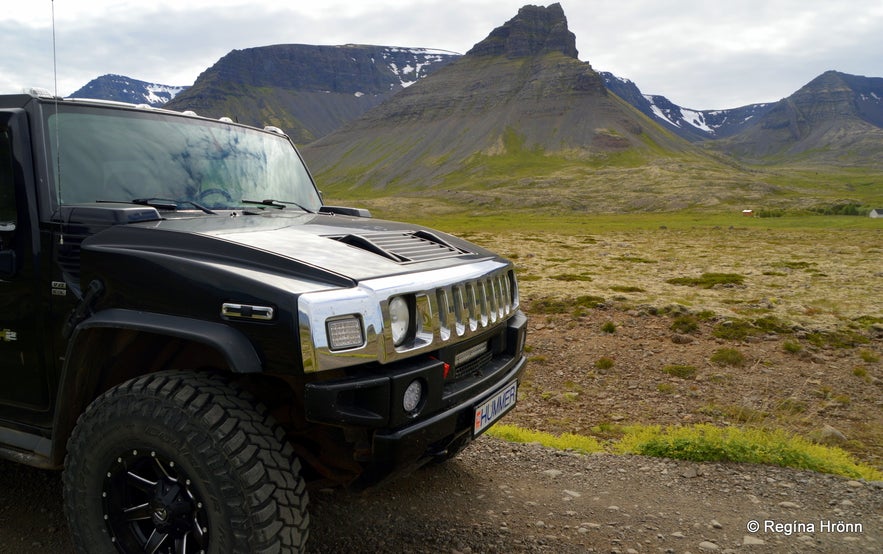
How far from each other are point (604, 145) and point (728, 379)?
157213 mm

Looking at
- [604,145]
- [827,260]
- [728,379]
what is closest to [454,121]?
[604,145]

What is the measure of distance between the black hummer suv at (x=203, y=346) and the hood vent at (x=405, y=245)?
0.02 meters

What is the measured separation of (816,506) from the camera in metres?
4.15

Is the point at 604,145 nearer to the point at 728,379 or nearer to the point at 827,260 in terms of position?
the point at 827,260

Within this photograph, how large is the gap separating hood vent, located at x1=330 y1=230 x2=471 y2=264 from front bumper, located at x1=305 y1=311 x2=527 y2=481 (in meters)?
0.55

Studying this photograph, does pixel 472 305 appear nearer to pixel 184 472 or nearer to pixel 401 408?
pixel 401 408

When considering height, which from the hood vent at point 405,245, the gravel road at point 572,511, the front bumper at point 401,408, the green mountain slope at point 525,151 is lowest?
the gravel road at point 572,511

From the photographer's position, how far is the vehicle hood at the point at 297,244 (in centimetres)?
290

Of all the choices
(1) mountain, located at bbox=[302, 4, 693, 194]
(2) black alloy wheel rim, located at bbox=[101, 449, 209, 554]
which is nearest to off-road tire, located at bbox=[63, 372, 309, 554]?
(2) black alloy wheel rim, located at bbox=[101, 449, 209, 554]

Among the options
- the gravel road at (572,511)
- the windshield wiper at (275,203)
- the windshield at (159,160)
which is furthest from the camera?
the windshield wiper at (275,203)

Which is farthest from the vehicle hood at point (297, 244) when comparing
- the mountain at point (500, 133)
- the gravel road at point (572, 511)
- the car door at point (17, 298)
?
the mountain at point (500, 133)

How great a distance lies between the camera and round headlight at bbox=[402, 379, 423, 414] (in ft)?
9.20

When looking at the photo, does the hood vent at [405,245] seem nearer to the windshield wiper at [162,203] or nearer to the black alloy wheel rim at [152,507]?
the windshield wiper at [162,203]

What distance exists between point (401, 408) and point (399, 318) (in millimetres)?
411
